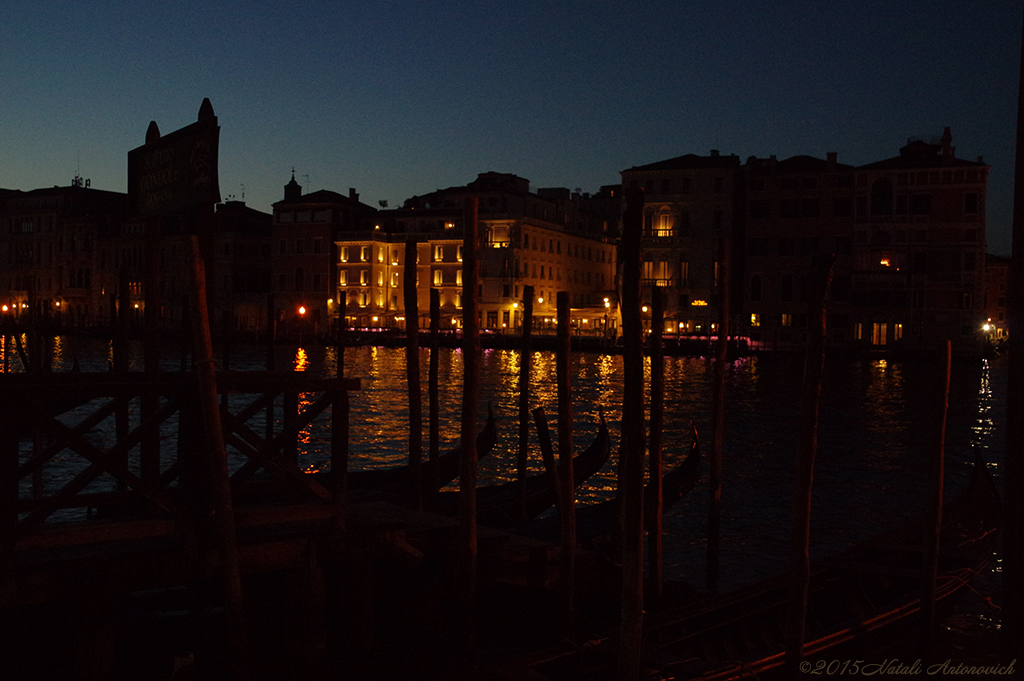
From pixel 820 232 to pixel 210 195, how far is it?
147 feet

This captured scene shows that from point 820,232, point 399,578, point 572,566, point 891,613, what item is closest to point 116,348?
point 399,578

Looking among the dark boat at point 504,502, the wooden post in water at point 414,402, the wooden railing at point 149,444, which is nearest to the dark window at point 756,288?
the dark boat at point 504,502

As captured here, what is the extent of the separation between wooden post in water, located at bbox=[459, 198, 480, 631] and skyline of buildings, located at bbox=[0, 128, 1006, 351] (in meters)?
33.4

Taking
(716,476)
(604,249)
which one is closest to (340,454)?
(716,476)

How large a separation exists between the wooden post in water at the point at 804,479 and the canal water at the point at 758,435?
7.25ft

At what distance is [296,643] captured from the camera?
5.10 m

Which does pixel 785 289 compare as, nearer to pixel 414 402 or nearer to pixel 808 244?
pixel 808 244

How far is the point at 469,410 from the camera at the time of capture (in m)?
6.12

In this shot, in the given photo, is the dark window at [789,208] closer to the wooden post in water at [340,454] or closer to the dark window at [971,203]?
the dark window at [971,203]

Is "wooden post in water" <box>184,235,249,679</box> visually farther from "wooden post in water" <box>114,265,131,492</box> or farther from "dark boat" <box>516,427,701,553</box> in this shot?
"dark boat" <box>516,427,701,553</box>

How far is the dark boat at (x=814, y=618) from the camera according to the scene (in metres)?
4.95

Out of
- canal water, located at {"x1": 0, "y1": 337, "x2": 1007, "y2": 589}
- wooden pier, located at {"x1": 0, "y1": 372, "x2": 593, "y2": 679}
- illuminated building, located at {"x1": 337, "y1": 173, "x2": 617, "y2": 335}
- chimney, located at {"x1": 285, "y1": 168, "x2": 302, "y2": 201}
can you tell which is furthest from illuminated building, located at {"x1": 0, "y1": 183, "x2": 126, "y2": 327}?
wooden pier, located at {"x1": 0, "y1": 372, "x2": 593, "y2": 679}

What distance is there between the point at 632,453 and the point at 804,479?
985 mm

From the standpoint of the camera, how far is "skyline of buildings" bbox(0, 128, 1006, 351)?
4328 centimetres
